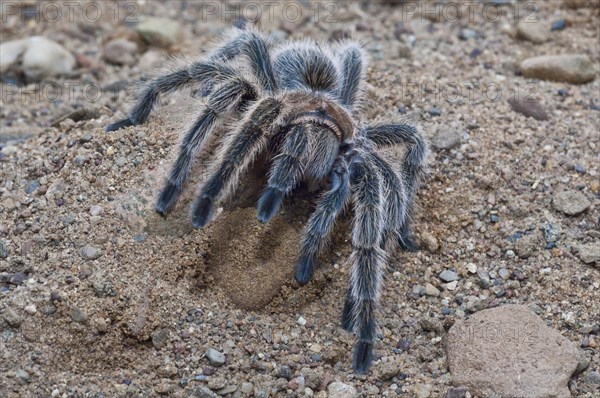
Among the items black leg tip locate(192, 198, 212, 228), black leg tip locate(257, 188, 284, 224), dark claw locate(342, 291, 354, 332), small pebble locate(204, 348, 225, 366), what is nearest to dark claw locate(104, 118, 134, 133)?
black leg tip locate(192, 198, 212, 228)

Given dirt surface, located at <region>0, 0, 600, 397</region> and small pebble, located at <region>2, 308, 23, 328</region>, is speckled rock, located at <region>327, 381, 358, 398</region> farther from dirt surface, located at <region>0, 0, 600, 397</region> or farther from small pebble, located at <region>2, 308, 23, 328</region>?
small pebble, located at <region>2, 308, 23, 328</region>

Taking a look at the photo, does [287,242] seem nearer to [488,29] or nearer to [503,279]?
[503,279]

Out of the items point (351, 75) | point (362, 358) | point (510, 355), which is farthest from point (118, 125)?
point (510, 355)

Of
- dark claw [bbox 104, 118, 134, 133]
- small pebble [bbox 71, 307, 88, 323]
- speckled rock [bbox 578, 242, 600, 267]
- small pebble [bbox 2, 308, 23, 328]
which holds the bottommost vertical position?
speckled rock [bbox 578, 242, 600, 267]

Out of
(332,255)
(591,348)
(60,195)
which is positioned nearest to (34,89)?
(60,195)

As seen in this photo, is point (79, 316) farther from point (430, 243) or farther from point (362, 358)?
point (430, 243)
